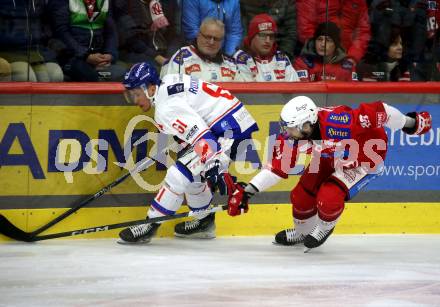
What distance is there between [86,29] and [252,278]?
216 cm

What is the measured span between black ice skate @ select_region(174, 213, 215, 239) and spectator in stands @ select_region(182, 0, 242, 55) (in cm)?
125

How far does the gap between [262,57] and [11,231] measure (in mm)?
2156

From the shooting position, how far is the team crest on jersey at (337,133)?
6.91 metres

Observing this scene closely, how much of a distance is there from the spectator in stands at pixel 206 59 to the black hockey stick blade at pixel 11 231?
57.5 inches

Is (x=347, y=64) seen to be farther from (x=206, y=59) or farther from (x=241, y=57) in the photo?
(x=206, y=59)

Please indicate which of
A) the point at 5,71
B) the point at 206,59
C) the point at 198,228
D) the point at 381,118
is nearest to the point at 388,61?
the point at 381,118

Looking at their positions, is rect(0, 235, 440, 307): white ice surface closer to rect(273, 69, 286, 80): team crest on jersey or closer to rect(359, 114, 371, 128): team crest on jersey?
rect(359, 114, 371, 128): team crest on jersey

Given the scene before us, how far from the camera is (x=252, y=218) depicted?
7.77m

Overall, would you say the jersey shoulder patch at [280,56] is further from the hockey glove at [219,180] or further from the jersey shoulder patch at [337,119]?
the hockey glove at [219,180]

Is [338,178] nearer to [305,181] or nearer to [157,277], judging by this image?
[305,181]

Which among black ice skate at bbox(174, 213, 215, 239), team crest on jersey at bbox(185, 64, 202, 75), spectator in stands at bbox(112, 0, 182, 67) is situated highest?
spectator in stands at bbox(112, 0, 182, 67)

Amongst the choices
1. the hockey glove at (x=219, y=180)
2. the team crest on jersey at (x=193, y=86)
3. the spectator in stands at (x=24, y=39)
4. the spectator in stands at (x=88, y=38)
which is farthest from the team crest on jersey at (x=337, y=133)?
the spectator in stands at (x=24, y=39)

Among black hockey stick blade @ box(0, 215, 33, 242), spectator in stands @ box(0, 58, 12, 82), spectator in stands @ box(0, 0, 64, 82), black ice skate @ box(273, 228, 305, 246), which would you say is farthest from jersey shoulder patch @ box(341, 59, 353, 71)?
black hockey stick blade @ box(0, 215, 33, 242)

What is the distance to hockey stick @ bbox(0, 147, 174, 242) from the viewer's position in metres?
7.27
